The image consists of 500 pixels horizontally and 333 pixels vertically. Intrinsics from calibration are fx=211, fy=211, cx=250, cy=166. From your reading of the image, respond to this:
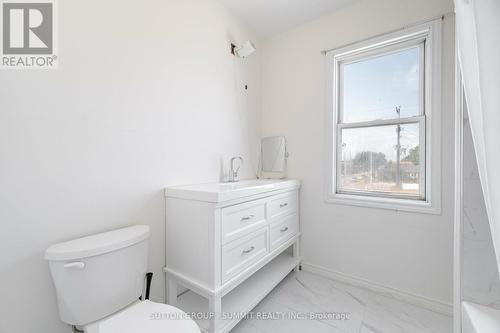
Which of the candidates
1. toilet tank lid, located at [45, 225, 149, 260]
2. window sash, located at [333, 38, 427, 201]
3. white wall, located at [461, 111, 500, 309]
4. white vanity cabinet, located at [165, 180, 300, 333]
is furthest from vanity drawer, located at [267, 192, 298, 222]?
white wall, located at [461, 111, 500, 309]

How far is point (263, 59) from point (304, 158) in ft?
4.38

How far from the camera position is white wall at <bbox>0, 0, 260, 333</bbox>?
0.97 m

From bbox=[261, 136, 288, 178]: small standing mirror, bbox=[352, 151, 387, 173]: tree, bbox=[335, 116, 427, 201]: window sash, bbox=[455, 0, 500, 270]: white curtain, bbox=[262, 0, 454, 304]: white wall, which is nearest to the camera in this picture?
bbox=[455, 0, 500, 270]: white curtain

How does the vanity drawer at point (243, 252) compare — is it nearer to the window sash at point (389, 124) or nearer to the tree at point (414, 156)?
the window sash at point (389, 124)

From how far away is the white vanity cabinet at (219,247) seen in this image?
1271mm

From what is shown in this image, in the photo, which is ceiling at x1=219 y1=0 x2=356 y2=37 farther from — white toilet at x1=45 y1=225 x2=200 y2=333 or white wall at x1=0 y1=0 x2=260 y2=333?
white toilet at x1=45 y1=225 x2=200 y2=333

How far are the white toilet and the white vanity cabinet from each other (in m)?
0.33

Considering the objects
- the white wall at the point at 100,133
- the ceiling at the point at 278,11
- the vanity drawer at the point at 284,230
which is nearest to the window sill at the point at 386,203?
the vanity drawer at the point at 284,230

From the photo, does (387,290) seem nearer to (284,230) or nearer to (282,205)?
(284,230)

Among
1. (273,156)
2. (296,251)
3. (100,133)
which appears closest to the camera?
(100,133)

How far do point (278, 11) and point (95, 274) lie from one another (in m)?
2.53

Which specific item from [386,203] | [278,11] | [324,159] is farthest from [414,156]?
[278,11]

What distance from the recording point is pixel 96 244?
1.01 m

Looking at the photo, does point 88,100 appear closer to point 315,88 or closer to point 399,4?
point 315,88
